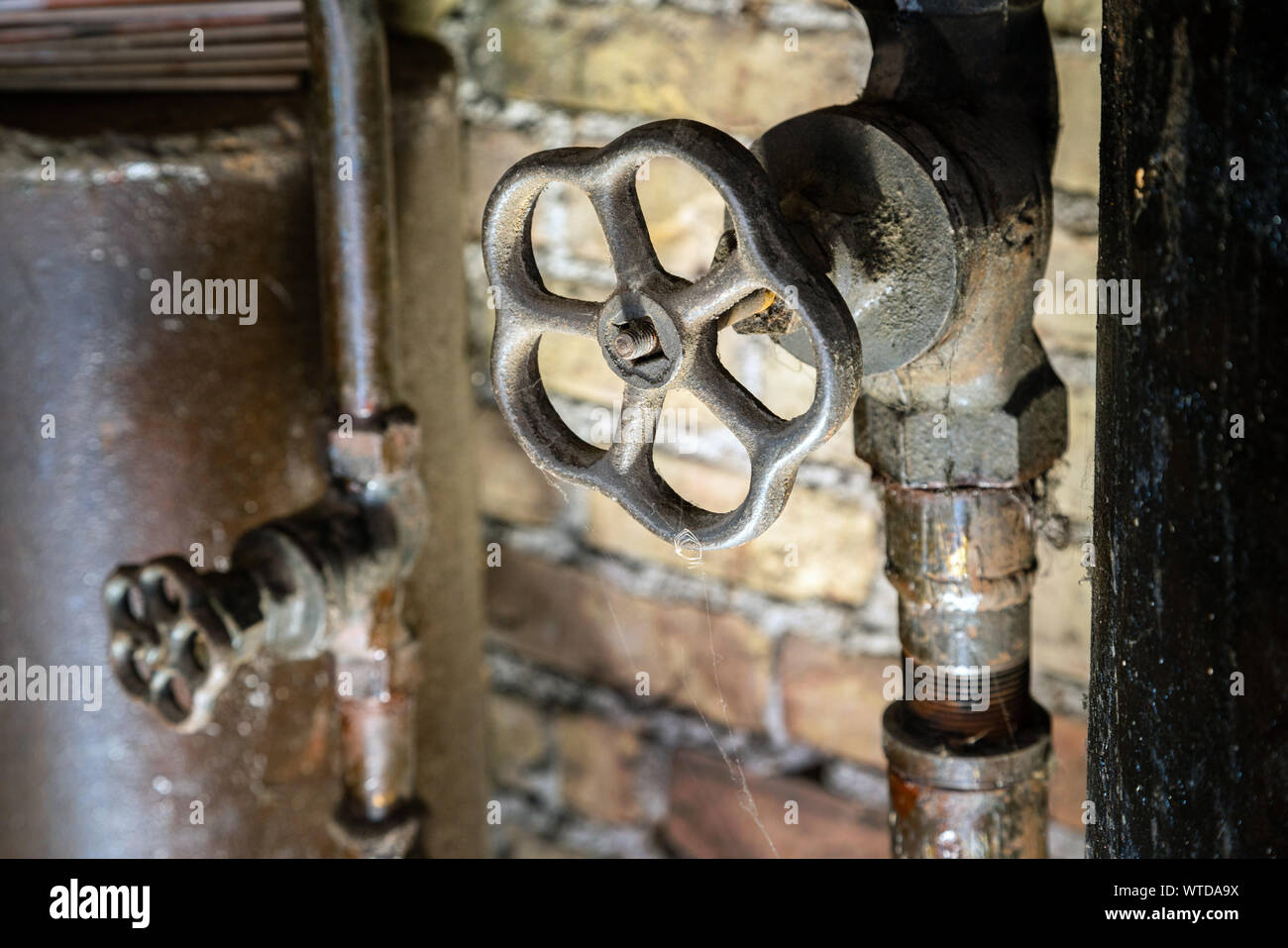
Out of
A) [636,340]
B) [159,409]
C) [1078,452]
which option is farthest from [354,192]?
[1078,452]

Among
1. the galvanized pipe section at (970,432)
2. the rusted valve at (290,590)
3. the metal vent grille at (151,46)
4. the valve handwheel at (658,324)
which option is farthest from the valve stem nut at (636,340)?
the metal vent grille at (151,46)

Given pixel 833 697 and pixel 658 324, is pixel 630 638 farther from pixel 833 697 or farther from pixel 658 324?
pixel 658 324

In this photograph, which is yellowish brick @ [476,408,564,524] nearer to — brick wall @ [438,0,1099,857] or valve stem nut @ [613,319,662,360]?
brick wall @ [438,0,1099,857]

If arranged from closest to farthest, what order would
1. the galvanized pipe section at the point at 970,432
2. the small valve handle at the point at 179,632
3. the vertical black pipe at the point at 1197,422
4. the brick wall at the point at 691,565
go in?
the vertical black pipe at the point at 1197,422
the galvanized pipe section at the point at 970,432
the small valve handle at the point at 179,632
the brick wall at the point at 691,565

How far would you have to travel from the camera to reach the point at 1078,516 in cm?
70

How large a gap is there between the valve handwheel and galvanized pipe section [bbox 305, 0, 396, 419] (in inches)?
9.1

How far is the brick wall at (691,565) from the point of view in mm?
743

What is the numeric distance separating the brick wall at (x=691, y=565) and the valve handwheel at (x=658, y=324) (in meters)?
0.29

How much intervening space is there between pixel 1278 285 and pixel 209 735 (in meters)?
0.63

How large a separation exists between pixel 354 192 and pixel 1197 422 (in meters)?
0.45

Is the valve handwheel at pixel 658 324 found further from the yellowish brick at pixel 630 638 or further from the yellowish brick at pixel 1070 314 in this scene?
the yellowish brick at pixel 630 638

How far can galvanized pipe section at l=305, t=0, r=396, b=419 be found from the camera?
67cm

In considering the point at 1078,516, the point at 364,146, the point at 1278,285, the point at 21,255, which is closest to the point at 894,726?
the point at 1078,516

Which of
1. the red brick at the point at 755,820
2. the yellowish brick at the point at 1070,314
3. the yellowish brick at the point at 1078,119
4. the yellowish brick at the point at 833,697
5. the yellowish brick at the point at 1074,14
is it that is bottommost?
the red brick at the point at 755,820
